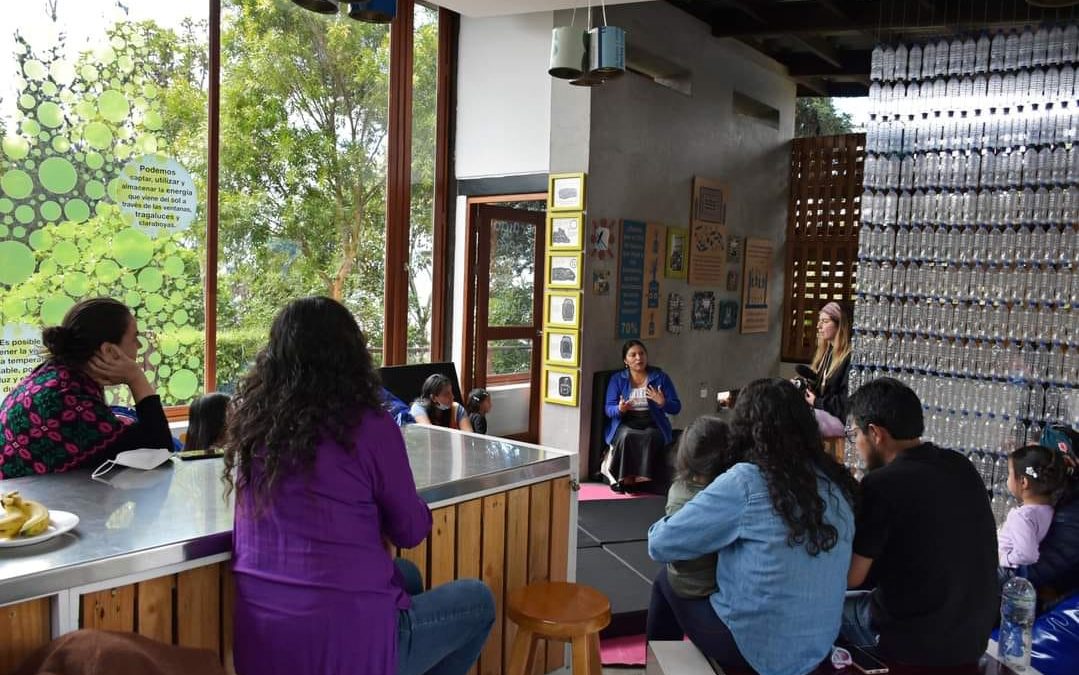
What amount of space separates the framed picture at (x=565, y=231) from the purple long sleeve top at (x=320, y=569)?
4325 millimetres

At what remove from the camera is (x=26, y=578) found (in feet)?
4.98

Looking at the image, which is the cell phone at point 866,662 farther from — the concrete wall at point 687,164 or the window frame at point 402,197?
the window frame at point 402,197

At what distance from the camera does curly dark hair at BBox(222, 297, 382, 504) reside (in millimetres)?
1754

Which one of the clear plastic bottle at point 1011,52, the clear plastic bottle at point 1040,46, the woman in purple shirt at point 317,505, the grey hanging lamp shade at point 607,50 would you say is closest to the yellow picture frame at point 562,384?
the grey hanging lamp shade at point 607,50

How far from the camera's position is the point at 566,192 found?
6043mm

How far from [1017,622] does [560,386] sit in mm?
3853

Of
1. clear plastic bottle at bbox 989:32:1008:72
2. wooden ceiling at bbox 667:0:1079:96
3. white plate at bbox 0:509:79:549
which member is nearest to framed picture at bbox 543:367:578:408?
wooden ceiling at bbox 667:0:1079:96

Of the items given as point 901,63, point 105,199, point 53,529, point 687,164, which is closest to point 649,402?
point 687,164

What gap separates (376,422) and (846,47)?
8.68 m

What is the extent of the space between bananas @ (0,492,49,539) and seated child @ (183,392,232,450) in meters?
1.42

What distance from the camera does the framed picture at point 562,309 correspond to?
19.9 feet

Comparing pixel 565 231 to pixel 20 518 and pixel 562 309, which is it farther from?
pixel 20 518

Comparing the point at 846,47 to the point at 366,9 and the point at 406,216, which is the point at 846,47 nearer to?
the point at 406,216

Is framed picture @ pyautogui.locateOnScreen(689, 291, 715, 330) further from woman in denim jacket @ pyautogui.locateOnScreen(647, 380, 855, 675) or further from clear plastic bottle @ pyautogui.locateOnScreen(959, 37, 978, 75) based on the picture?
woman in denim jacket @ pyautogui.locateOnScreen(647, 380, 855, 675)
